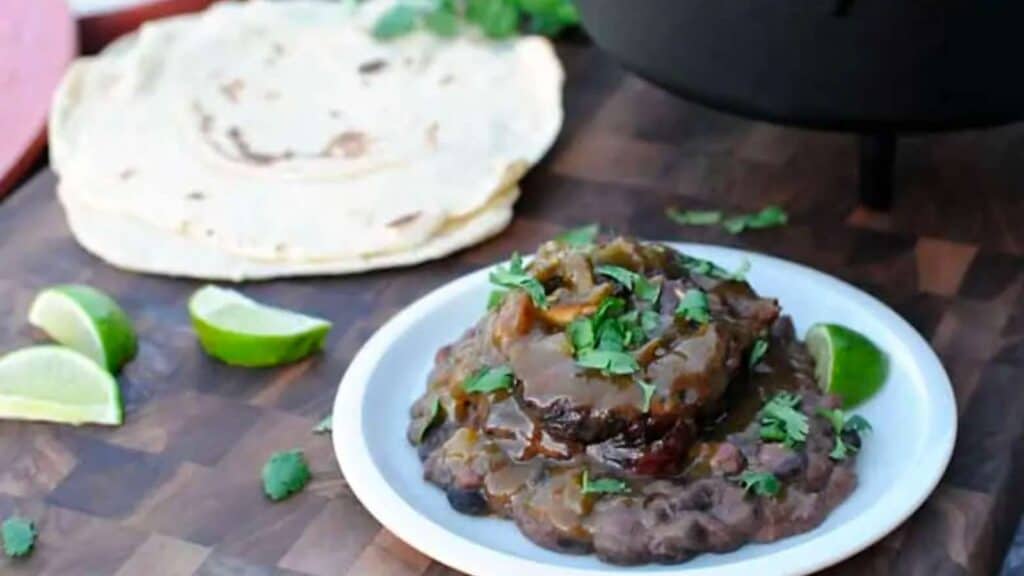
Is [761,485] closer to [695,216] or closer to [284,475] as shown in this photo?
[284,475]

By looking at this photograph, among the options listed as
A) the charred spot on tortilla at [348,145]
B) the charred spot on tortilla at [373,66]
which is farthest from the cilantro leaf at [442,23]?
the charred spot on tortilla at [348,145]

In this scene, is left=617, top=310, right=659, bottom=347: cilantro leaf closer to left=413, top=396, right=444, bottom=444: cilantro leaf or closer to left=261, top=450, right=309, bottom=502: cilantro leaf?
left=413, top=396, right=444, bottom=444: cilantro leaf

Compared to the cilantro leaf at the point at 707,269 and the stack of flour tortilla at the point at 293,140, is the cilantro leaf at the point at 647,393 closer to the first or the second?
the cilantro leaf at the point at 707,269

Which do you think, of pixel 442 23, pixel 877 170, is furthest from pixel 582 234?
pixel 442 23

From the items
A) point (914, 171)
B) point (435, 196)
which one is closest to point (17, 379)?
point (435, 196)

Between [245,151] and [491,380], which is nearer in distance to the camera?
[491,380]

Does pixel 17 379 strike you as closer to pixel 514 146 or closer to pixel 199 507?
pixel 199 507

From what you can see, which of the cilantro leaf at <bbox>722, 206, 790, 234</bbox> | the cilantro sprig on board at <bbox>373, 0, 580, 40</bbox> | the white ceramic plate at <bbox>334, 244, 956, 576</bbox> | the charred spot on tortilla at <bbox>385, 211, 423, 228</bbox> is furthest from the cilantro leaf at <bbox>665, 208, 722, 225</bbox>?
the cilantro sprig on board at <bbox>373, 0, 580, 40</bbox>
